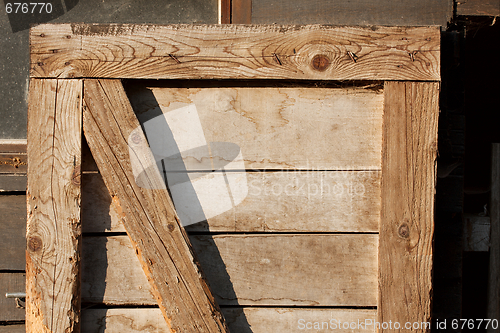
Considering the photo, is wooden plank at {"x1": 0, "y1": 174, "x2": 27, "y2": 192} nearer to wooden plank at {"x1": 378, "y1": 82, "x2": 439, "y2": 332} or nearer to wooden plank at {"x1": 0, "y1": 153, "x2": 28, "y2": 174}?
wooden plank at {"x1": 0, "y1": 153, "x2": 28, "y2": 174}

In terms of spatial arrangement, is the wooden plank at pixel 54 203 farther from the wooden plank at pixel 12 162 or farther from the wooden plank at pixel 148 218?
the wooden plank at pixel 12 162

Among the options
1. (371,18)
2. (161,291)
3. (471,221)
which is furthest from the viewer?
(471,221)

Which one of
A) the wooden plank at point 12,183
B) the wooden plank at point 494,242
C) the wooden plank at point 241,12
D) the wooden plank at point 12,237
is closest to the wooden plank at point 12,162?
the wooden plank at point 12,183

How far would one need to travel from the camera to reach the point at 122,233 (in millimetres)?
1149

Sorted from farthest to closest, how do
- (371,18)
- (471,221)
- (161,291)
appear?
(471,221), (371,18), (161,291)

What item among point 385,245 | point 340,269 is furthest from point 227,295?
point 385,245

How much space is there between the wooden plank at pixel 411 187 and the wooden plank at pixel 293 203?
102 millimetres

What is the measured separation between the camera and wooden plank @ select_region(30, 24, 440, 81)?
1090mm

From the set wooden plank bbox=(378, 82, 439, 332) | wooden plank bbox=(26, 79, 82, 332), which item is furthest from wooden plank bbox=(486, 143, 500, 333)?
wooden plank bbox=(26, 79, 82, 332)

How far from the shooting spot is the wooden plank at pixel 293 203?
1.13 meters

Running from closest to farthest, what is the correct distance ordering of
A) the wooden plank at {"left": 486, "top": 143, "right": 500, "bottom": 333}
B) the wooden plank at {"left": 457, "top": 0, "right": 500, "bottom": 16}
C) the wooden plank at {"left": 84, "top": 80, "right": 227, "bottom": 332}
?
the wooden plank at {"left": 84, "top": 80, "right": 227, "bottom": 332}, the wooden plank at {"left": 457, "top": 0, "right": 500, "bottom": 16}, the wooden plank at {"left": 486, "top": 143, "right": 500, "bottom": 333}

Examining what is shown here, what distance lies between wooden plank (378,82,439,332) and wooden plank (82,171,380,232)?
4.0 inches

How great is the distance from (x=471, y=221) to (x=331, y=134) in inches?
36.3

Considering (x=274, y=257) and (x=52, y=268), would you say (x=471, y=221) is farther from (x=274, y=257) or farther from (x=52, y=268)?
(x=52, y=268)
